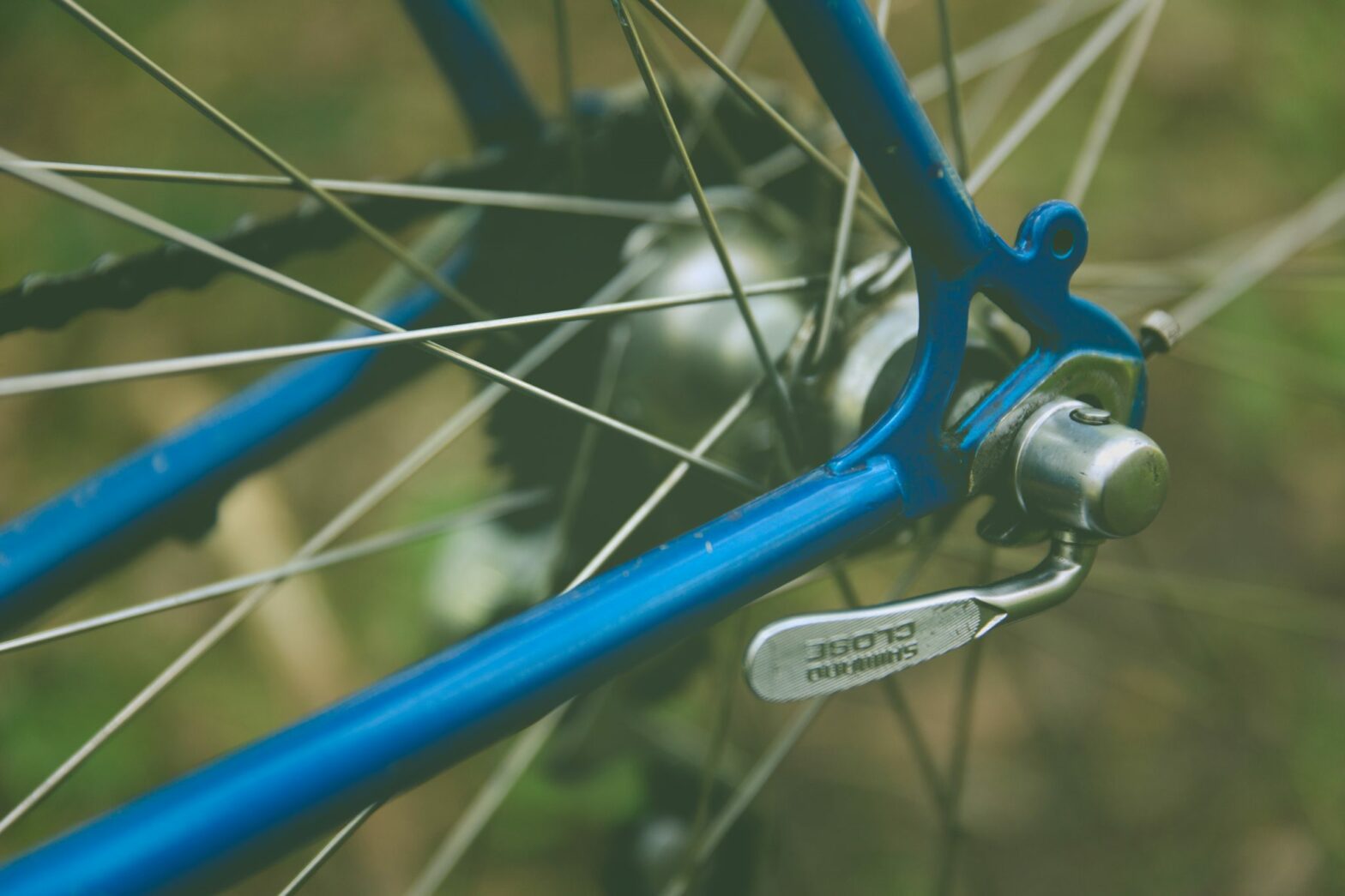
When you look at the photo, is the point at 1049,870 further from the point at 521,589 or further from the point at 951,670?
the point at 521,589

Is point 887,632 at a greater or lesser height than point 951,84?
lesser

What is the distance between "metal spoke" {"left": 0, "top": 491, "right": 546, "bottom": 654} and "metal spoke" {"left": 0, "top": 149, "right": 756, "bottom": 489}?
0.50 feet

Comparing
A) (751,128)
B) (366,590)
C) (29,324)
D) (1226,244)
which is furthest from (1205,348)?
(29,324)

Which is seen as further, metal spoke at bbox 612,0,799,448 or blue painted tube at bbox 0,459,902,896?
metal spoke at bbox 612,0,799,448

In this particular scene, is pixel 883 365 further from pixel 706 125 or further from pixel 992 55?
pixel 992 55

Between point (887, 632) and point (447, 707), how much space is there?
0.61 ft

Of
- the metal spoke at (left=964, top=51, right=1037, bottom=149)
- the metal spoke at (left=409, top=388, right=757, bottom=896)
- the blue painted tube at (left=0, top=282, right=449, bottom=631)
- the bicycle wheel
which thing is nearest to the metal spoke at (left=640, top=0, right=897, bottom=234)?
the bicycle wheel

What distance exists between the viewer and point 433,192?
59cm

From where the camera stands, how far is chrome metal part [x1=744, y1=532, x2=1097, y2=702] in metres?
0.43

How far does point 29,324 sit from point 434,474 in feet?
2.60

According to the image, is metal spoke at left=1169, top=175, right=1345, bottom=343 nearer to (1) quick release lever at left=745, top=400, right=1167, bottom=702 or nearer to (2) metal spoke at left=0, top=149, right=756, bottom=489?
(1) quick release lever at left=745, top=400, right=1167, bottom=702

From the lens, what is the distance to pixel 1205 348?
1.14 m

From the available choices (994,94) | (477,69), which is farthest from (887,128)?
(994,94)

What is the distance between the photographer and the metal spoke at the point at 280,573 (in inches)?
18.2
